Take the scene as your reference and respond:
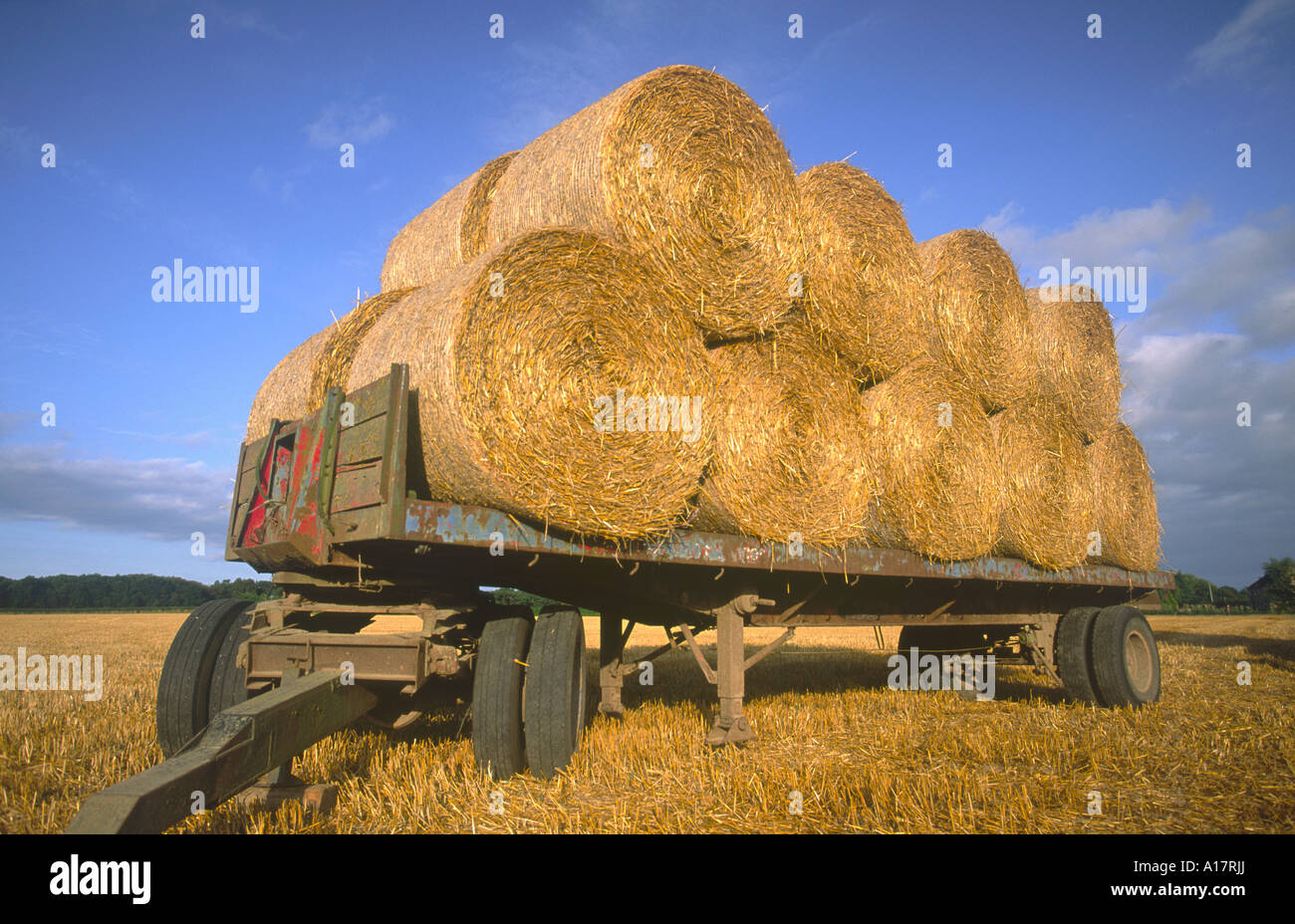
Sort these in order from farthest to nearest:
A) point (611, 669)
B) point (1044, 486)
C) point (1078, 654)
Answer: point (1078, 654) < point (1044, 486) < point (611, 669)

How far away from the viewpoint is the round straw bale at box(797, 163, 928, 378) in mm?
5938

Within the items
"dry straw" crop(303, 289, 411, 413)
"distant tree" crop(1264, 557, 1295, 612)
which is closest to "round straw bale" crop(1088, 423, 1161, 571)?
"dry straw" crop(303, 289, 411, 413)

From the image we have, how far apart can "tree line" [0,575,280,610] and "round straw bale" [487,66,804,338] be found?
51874 millimetres

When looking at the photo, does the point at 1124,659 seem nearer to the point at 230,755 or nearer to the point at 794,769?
the point at 794,769

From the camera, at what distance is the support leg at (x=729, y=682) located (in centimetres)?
536

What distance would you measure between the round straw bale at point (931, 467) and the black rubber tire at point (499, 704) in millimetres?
2999

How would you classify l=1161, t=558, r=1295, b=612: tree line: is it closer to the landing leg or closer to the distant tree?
the distant tree

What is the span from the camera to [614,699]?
648 centimetres

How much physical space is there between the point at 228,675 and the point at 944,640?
8.44m

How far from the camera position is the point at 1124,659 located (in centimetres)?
782

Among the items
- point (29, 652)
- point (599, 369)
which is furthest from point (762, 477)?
point (29, 652)

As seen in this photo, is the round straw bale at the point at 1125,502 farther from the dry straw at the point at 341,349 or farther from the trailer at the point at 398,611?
the dry straw at the point at 341,349

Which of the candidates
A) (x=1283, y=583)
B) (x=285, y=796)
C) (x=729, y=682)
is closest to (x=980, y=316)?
(x=729, y=682)
